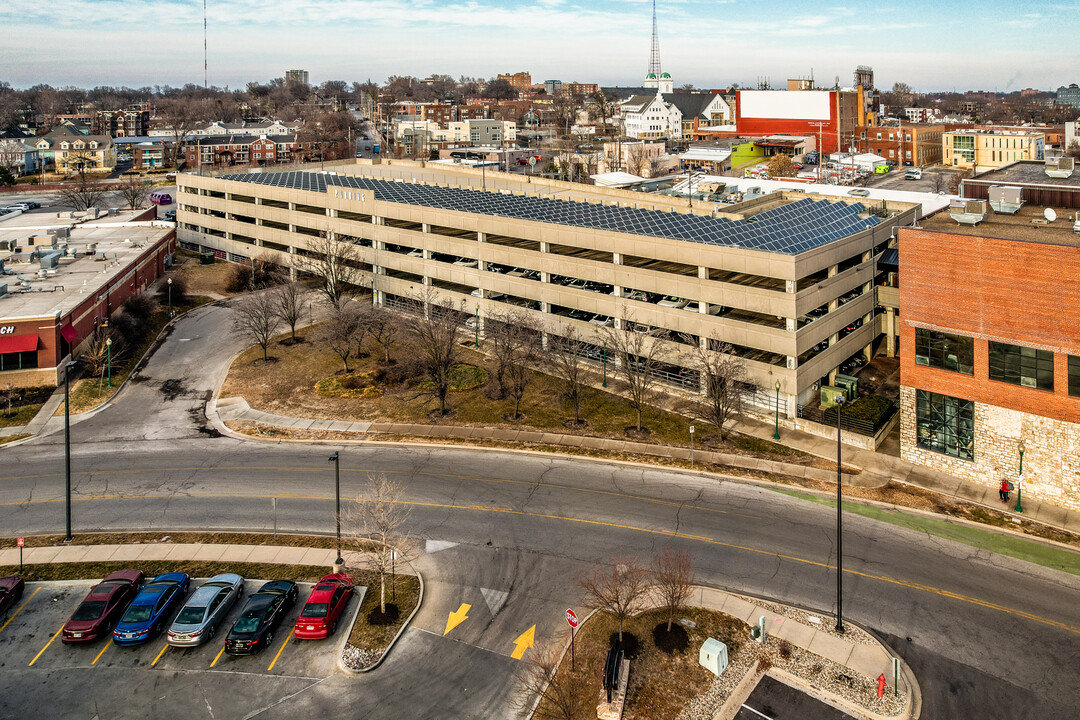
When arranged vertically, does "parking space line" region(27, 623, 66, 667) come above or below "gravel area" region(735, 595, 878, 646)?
below

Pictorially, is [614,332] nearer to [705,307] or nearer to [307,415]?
[705,307]

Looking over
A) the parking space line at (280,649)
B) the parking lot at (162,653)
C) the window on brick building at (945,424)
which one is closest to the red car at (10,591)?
the parking lot at (162,653)

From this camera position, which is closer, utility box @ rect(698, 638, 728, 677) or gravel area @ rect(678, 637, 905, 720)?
gravel area @ rect(678, 637, 905, 720)

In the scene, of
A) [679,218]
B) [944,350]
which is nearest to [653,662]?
[944,350]

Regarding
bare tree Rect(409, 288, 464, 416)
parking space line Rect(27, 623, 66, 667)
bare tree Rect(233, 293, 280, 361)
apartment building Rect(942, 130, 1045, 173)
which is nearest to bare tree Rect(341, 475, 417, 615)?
parking space line Rect(27, 623, 66, 667)

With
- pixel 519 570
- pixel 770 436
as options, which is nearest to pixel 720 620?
pixel 519 570

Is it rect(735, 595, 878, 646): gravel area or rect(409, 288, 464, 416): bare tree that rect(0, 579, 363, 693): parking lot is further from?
rect(409, 288, 464, 416): bare tree
